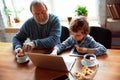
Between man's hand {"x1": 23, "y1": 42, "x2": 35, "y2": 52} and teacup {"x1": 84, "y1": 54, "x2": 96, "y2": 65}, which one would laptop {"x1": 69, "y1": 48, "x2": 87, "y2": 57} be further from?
man's hand {"x1": 23, "y1": 42, "x2": 35, "y2": 52}

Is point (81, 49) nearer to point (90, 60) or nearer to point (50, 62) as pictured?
point (90, 60)

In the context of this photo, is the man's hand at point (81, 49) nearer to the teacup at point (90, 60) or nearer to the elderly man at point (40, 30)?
the teacup at point (90, 60)

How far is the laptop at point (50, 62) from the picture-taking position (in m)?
1.33

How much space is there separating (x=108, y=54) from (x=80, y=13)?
113 cm

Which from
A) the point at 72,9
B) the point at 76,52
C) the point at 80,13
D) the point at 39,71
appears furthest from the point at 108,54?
the point at 72,9

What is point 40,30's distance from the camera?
2.02m

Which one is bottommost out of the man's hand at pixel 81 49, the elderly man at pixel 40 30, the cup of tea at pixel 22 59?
the cup of tea at pixel 22 59

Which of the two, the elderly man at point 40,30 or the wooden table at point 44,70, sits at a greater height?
the elderly man at point 40,30

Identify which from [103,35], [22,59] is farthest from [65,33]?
[22,59]

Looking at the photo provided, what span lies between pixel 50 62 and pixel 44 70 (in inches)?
4.6

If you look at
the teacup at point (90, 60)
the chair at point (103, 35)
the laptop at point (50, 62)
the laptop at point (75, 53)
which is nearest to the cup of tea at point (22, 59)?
the laptop at point (50, 62)

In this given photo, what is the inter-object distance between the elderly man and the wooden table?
0.68 feet

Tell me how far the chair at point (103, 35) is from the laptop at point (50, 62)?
1.88ft

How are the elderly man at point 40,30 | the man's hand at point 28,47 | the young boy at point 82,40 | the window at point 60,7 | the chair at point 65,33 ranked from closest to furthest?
the young boy at point 82,40 → the man's hand at point 28,47 → the elderly man at point 40,30 → the chair at point 65,33 → the window at point 60,7
